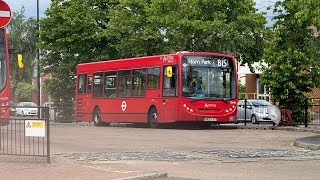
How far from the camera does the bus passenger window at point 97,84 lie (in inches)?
1166

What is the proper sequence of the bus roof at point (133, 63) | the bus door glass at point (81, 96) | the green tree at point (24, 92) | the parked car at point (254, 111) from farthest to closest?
the green tree at point (24, 92) < the bus door glass at point (81, 96) < the parked car at point (254, 111) < the bus roof at point (133, 63)

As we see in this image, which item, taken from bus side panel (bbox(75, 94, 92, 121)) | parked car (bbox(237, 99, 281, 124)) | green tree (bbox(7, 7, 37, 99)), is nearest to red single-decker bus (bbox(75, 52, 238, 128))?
bus side panel (bbox(75, 94, 92, 121))

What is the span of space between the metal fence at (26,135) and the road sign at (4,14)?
72.3 inches

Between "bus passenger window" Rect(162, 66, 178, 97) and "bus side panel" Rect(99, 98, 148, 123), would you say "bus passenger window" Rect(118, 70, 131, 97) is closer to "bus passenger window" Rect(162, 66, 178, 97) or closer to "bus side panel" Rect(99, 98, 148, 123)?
"bus side panel" Rect(99, 98, 148, 123)

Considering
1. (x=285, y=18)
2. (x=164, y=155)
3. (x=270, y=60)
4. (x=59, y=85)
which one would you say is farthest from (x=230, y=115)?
(x=59, y=85)

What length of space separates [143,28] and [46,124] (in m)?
24.9

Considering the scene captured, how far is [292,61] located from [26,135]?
16.5 metres

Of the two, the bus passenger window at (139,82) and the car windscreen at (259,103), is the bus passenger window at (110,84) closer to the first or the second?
the bus passenger window at (139,82)

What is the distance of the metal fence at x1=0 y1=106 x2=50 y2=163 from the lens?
10.9 meters

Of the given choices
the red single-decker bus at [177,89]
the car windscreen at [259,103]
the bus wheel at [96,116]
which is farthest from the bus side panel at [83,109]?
the car windscreen at [259,103]

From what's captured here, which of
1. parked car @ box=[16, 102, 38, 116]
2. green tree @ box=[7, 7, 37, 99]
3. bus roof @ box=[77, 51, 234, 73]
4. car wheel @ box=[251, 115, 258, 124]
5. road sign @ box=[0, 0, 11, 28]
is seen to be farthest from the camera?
green tree @ box=[7, 7, 37, 99]

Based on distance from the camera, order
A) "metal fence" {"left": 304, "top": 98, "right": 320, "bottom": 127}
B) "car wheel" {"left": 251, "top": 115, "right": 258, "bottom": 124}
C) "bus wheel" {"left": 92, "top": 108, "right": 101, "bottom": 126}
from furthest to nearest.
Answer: "car wheel" {"left": 251, "top": 115, "right": 258, "bottom": 124}, "bus wheel" {"left": 92, "top": 108, "right": 101, "bottom": 126}, "metal fence" {"left": 304, "top": 98, "right": 320, "bottom": 127}

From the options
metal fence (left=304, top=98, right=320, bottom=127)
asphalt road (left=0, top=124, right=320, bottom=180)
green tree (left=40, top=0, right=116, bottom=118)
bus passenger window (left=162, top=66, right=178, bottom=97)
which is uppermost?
green tree (left=40, top=0, right=116, bottom=118)

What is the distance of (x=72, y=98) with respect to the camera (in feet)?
136
